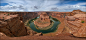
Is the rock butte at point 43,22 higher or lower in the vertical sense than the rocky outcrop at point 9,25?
lower

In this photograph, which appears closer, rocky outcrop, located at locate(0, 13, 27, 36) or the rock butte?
rocky outcrop, located at locate(0, 13, 27, 36)

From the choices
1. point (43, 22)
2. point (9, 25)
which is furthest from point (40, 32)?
point (43, 22)

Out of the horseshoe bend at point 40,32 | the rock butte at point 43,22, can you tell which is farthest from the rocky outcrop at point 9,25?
the rock butte at point 43,22

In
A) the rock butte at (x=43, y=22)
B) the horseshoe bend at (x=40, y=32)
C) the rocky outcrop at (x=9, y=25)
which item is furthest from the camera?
the rock butte at (x=43, y=22)

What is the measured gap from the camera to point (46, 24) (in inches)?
1394

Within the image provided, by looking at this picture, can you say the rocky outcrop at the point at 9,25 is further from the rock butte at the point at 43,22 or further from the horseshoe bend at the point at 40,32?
the rock butte at the point at 43,22

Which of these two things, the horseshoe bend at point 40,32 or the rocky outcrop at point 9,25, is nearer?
the horseshoe bend at point 40,32

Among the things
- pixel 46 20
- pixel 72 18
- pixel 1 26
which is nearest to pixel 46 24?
pixel 46 20

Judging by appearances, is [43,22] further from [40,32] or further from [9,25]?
[9,25]

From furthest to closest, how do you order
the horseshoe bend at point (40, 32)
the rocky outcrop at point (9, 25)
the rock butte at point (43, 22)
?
the rock butte at point (43, 22) → the rocky outcrop at point (9, 25) → the horseshoe bend at point (40, 32)

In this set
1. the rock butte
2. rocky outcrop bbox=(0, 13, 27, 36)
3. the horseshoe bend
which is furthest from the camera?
the rock butte

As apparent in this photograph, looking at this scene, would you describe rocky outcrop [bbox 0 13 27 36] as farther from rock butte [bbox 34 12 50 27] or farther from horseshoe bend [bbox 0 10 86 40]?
rock butte [bbox 34 12 50 27]

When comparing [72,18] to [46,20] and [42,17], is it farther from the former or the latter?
[42,17]

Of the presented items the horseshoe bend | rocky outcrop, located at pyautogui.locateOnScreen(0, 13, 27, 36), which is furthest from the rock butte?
rocky outcrop, located at pyautogui.locateOnScreen(0, 13, 27, 36)
